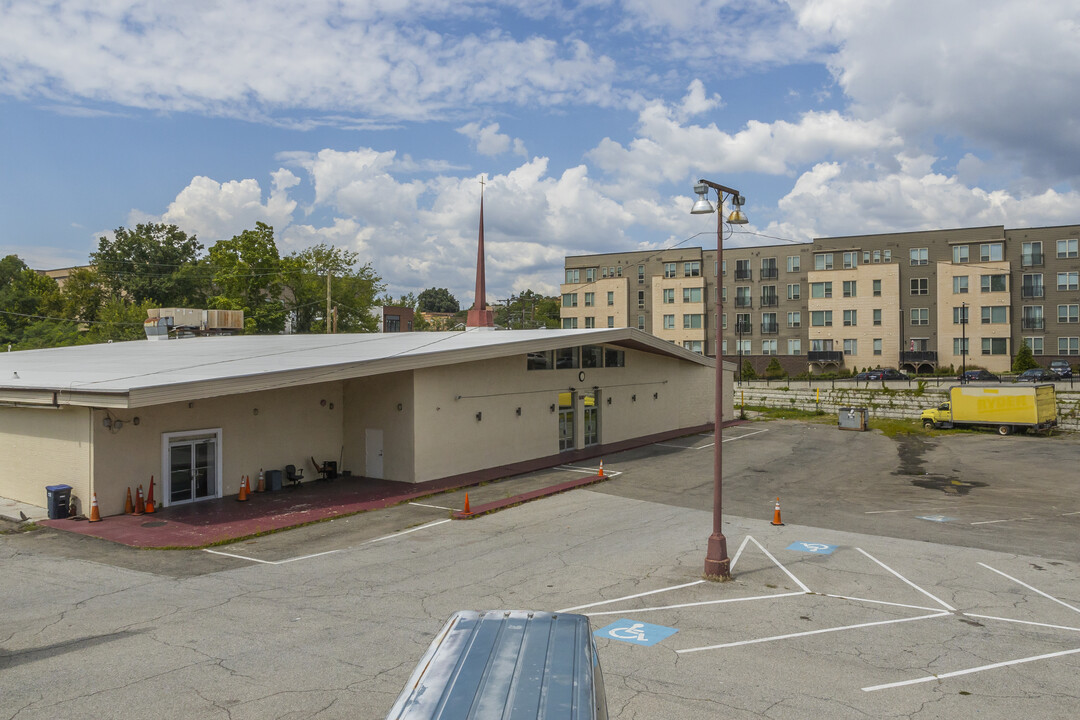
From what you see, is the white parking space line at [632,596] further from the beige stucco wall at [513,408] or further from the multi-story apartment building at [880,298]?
the multi-story apartment building at [880,298]

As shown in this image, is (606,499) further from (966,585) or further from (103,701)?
(103,701)

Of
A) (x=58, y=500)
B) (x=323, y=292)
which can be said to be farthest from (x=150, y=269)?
(x=58, y=500)

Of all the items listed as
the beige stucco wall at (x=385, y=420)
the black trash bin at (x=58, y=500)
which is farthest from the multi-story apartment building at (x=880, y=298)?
the black trash bin at (x=58, y=500)

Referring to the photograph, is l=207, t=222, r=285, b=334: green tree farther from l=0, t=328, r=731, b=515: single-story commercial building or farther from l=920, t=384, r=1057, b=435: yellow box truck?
l=920, t=384, r=1057, b=435: yellow box truck

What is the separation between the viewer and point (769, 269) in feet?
268

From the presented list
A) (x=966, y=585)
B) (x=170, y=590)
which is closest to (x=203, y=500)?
(x=170, y=590)

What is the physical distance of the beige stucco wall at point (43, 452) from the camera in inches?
763

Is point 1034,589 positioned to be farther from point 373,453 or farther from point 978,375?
point 978,375

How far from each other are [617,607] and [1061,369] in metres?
72.0

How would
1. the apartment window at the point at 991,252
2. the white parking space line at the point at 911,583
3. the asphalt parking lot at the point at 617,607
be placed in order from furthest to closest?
the apartment window at the point at 991,252, the white parking space line at the point at 911,583, the asphalt parking lot at the point at 617,607

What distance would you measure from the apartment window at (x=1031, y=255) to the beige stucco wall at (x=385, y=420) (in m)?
70.8

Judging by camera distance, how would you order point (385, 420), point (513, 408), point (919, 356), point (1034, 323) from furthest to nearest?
point (919, 356) < point (1034, 323) < point (513, 408) < point (385, 420)

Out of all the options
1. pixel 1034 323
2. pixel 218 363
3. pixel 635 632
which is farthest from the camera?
pixel 1034 323

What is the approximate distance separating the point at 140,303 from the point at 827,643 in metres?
92.0
